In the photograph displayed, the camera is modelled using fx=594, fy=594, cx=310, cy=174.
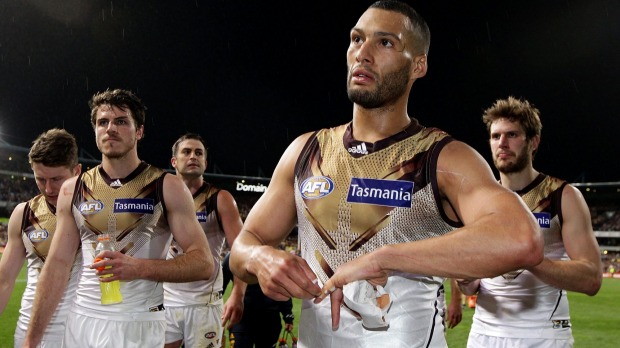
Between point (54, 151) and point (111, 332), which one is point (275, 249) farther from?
point (54, 151)

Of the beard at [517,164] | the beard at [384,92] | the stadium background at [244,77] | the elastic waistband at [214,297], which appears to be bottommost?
the elastic waistband at [214,297]

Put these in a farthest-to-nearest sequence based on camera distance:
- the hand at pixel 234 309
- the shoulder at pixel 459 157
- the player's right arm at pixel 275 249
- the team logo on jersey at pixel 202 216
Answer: the team logo on jersey at pixel 202 216 → the hand at pixel 234 309 → the shoulder at pixel 459 157 → the player's right arm at pixel 275 249

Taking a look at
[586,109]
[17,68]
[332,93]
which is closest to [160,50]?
[17,68]

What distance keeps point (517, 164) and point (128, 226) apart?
10.1 feet

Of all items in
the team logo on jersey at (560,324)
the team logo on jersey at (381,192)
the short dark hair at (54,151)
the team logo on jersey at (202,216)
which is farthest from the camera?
the team logo on jersey at (202,216)

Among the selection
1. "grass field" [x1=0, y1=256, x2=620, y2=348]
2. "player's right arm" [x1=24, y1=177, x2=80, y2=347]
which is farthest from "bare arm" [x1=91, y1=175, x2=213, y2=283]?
"grass field" [x1=0, y1=256, x2=620, y2=348]

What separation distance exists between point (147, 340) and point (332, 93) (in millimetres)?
60619

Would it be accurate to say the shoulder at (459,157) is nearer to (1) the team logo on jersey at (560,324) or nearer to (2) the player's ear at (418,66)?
(2) the player's ear at (418,66)

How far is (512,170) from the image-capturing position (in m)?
4.83

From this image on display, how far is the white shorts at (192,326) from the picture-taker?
6832 millimetres

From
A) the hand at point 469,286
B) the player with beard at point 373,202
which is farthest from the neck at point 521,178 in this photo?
the player with beard at point 373,202

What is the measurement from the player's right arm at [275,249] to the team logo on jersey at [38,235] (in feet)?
11.5

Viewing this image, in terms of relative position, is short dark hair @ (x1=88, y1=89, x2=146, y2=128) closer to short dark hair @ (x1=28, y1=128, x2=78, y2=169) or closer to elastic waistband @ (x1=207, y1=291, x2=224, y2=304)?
short dark hair @ (x1=28, y1=128, x2=78, y2=169)

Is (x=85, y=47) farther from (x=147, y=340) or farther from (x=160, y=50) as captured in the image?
(x=147, y=340)
